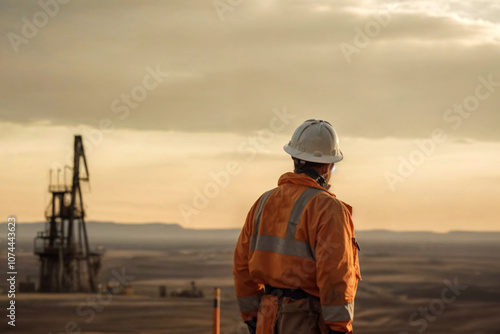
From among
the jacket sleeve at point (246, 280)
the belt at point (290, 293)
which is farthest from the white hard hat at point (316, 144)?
the belt at point (290, 293)

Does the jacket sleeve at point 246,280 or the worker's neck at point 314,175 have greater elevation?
the worker's neck at point 314,175

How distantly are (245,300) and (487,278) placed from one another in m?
62.7

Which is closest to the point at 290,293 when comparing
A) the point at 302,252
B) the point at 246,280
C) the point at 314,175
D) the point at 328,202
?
the point at 302,252

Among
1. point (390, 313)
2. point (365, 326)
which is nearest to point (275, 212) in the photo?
point (365, 326)

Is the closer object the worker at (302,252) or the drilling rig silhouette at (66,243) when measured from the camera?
the worker at (302,252)

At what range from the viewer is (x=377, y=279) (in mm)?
60531

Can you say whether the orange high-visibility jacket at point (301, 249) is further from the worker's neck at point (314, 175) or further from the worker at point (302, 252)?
the worker's neck at point (314, 175)

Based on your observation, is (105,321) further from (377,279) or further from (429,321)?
(377,279)

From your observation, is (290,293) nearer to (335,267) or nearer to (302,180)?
(335,267)

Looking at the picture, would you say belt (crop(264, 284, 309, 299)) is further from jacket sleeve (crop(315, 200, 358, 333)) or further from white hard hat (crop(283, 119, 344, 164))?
white hard hat (crop(283, 119, 344, 164))

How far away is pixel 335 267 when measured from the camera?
4.25m

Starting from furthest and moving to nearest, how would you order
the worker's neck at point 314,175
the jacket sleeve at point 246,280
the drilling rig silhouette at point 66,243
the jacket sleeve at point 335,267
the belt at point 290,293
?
the drilling rig silhouette at point 66,243 → the jacket sleeve at point 246,280 → the worker's neck at point 314,175 → the belt at point 290,293 → the jacket sleeve at point 335,267

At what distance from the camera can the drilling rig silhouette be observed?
37.2 metres

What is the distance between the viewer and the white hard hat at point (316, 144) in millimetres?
4754
